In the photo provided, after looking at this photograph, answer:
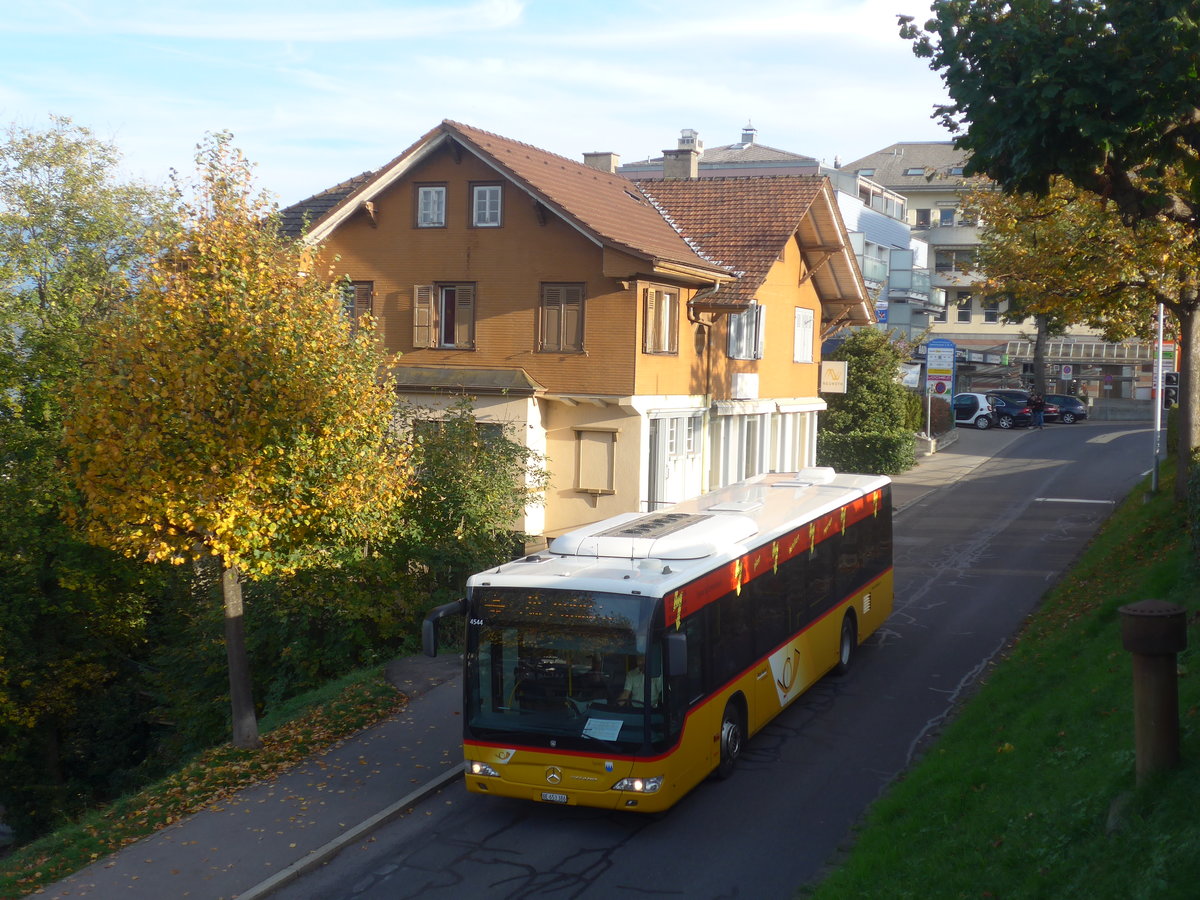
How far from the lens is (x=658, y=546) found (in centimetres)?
1143

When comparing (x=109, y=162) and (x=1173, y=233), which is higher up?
(x=109, y=162)

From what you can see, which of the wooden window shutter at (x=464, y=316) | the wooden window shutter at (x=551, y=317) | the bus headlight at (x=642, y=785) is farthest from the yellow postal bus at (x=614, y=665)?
the wooden window shutter at (x=464, y=316)

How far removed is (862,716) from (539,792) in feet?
17.6

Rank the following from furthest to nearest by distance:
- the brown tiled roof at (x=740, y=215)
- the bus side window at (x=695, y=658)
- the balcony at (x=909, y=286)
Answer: the balcony at (x=909, y=286)
the brown tiled roof at (x=740, y=215)
the bus side window at (x=695, y=658)

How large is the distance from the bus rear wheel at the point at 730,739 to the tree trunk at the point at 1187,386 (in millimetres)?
12290

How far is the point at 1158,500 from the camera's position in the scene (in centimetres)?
2380

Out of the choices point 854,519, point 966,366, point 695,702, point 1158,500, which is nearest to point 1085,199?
point 1158,500

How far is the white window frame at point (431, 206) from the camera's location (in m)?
27.4

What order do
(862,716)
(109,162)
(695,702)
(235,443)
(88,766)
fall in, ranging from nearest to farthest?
(695,702), (235,443), (862,716), (88,766), (109,162)

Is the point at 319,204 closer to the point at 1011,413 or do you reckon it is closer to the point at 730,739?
the point at 730,739

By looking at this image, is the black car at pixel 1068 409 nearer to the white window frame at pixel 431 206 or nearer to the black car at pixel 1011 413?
the black car at pixel 1011 413

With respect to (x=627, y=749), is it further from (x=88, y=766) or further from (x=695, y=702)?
(x=88, y=766)

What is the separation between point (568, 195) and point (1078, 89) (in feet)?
52.1

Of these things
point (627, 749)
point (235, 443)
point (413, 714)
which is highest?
point (235, 443)
